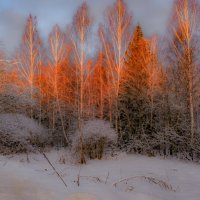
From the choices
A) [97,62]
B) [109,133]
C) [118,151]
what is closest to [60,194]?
[109,133]

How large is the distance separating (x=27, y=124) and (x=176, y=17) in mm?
11332

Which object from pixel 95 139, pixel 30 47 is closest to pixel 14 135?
pixel 95 139

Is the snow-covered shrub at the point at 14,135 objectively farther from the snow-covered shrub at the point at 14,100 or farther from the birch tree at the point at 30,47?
the birch tree at the point at 30,47

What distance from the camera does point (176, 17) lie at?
16.8 m

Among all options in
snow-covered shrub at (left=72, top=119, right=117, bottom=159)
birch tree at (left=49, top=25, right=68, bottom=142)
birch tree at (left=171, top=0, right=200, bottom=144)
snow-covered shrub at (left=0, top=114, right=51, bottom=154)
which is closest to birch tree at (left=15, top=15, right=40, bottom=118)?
birch tree at (left=49, top=25, right=68, bottom=142)

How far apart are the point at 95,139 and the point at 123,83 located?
18.7 feet

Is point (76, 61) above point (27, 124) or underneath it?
above

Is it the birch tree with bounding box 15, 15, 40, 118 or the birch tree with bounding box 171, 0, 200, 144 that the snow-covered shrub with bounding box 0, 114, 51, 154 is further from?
the birch tree with bounding box 171, 0, 200, 144

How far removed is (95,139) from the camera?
1633cm

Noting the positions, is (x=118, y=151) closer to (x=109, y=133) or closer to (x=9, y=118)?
(x=109, y=133)

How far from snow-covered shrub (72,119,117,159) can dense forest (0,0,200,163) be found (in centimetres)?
6

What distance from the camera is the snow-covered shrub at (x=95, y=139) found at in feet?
53.5

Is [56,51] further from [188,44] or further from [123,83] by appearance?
[188,44]

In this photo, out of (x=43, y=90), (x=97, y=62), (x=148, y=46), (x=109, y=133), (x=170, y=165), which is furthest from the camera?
(x=43, y=90)
